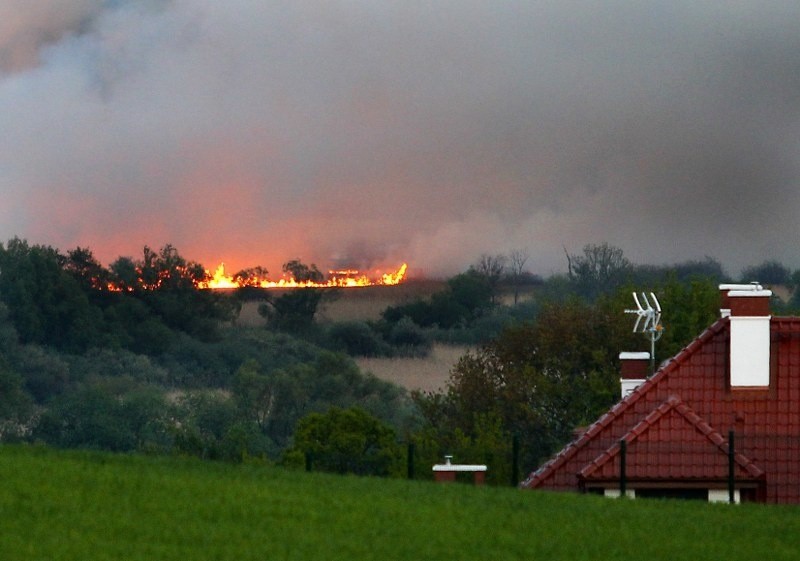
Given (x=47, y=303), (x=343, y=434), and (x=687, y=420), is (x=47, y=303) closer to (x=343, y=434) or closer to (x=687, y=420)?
(x=343, y=434)

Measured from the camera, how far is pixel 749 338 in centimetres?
2389

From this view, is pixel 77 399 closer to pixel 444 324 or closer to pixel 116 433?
pixel 116 433

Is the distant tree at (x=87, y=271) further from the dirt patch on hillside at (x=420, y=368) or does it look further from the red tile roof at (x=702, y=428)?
the red tile roof at (x=702, y=428)

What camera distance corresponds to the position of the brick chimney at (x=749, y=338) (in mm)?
23844

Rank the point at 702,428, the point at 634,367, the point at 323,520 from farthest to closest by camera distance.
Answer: the point at 634,367 < the point at 702,428 < the point at 323,520

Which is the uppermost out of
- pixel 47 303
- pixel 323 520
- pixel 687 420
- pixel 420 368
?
pixel 47 303

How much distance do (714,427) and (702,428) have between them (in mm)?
1500

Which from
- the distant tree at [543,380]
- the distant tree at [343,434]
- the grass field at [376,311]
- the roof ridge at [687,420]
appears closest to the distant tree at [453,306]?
the grass field at [376,311]

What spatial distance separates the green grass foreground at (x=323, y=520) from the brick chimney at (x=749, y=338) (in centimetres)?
604

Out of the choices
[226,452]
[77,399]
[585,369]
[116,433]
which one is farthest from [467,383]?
[77,399]

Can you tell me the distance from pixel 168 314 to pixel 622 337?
2274 inches

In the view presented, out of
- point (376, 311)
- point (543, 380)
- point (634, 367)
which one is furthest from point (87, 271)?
point (634, 367)

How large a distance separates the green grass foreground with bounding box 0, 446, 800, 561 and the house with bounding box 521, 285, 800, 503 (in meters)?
3.86

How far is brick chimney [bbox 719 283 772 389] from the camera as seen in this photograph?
23844 millimetres
